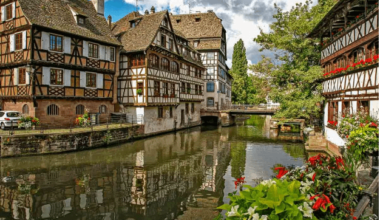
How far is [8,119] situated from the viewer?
2075 centimetres

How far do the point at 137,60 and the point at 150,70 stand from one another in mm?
1636

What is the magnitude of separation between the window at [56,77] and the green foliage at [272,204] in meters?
22.5

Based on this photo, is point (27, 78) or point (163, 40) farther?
point (163, 40)

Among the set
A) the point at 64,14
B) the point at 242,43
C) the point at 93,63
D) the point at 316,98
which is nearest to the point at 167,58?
the point at 93,63

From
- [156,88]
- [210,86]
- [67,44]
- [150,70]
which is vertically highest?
[67,44]

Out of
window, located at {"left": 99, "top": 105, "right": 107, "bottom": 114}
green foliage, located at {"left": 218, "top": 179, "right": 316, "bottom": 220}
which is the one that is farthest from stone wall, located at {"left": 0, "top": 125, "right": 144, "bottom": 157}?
green foliage, located at {"left": 218, "top": 179, "right": 316, "bottom": 220}

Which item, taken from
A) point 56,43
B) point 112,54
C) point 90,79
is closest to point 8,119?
point 56,43

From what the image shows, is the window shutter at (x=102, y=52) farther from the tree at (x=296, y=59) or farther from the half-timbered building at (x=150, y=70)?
the tree at (x=296, y=59)

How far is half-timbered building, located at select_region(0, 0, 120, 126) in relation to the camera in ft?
70.5

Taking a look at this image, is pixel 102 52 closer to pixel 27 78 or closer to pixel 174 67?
pixel 27 78

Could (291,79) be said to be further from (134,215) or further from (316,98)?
(134,215)

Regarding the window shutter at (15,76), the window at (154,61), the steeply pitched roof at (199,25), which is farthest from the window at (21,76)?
the steeply pitched roof at (199,25)

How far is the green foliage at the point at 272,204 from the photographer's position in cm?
299

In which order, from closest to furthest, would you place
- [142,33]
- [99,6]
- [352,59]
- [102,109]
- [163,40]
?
[352,59] < [102,109] < [142,33] < [163,40] < [99,6]
